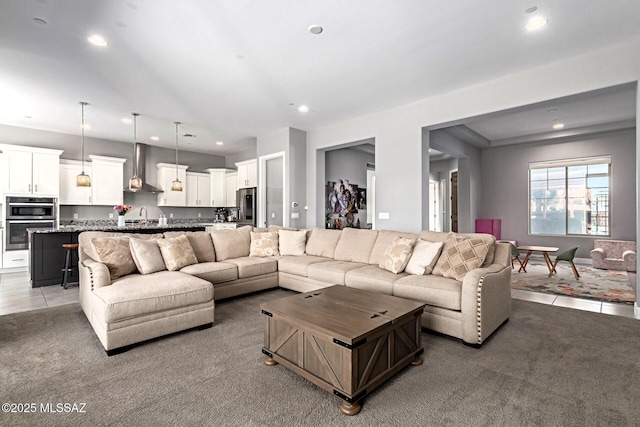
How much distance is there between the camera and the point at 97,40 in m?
3.25

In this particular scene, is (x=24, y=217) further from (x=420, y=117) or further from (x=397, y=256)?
(x=420, y=117)

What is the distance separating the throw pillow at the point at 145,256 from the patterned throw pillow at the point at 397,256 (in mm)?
2573

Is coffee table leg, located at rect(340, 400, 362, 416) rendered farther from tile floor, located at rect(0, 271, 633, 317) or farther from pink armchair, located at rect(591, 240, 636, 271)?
pink armchair, located at rect(591, 240, 636, 271)

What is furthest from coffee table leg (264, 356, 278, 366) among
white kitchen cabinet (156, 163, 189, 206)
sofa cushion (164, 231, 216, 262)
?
white kitchen cabinet (156, 163, 189, 206)

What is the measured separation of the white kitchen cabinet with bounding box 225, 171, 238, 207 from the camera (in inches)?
367

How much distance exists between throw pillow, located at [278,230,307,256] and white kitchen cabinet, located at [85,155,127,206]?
15.7 ft

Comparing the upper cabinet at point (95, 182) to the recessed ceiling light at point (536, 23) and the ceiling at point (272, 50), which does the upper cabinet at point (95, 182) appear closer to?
the ceiling at point (272, 50)

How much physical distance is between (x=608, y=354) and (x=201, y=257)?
436 centimetres

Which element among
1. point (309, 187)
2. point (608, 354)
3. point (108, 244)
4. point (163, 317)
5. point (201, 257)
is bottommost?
point (608, 354)

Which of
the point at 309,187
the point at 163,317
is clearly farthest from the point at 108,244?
the point at 309,187

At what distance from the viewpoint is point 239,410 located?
72.7 inches

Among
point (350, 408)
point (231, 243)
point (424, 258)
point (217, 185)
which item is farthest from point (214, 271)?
point (217, 185)

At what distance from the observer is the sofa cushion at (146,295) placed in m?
2.62

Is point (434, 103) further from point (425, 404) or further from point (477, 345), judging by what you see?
point (425, 404)
